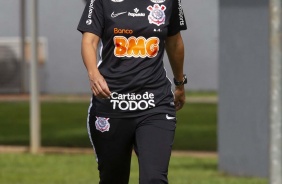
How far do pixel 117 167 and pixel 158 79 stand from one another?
594 mm

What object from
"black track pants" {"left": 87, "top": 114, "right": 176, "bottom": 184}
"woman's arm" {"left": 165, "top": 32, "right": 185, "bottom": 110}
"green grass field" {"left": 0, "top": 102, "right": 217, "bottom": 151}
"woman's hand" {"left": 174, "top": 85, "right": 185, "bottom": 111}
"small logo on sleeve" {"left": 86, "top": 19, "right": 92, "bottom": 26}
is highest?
"small logo on sleeve" {"left": 86, "top": 19, "right": 92, "bottom": 26}

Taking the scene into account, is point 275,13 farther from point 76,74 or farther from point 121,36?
point 76,74

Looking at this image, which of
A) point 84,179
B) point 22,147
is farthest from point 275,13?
point 22,147

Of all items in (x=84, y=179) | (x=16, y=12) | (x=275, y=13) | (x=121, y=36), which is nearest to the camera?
(x=275, y=13)

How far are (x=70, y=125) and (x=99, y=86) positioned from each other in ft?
48.6

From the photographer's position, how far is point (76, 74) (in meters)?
29.7

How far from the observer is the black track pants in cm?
612

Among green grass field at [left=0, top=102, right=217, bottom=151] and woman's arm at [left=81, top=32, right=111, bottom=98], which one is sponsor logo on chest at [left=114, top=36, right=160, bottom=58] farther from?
green grass field at [left=0, top=102, right=217, bottom=151]

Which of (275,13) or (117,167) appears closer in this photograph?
(275,13)

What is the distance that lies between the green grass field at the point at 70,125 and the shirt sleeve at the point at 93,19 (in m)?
10.00

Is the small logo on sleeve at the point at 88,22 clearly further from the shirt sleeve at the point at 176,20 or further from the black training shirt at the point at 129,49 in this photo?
the shirt sleeve at the point at 176,20

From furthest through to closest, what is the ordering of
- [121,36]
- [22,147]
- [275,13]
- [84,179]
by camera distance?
[22,147], [84,179], [121,36], [275,13]

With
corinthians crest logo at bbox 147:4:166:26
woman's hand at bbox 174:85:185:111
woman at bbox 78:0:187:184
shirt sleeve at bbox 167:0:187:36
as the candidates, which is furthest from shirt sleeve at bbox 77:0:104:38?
woman's hand at bbox 174:85:185:111

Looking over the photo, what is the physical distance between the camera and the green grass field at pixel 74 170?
11375 millimetres
